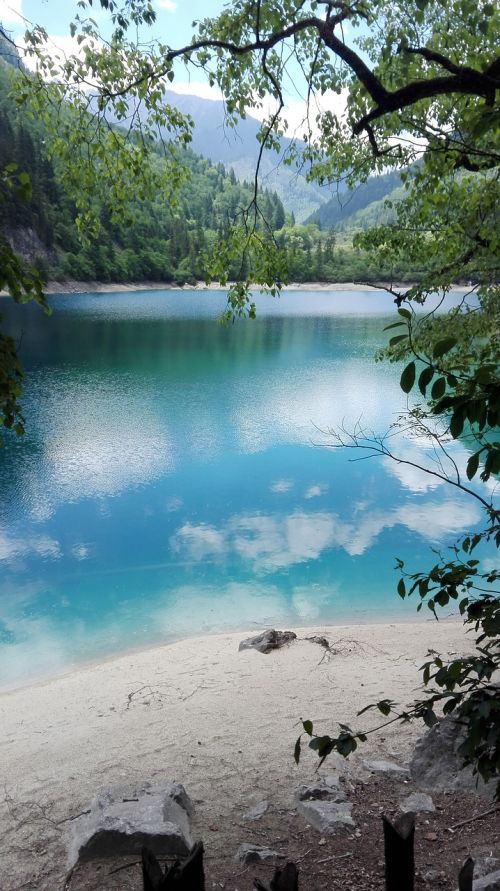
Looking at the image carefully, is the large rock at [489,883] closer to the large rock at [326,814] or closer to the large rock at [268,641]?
the large rock at [326,814]

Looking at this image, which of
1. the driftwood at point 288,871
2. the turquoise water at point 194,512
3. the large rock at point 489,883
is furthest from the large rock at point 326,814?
the turquoise water at point 194,512

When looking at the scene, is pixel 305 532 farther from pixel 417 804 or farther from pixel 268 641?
pixel 417 804

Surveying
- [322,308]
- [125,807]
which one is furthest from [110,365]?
[322,308]

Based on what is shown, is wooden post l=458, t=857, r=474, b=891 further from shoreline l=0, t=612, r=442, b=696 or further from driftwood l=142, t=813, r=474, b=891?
shoreline l=0, t=612, r=442, b=696

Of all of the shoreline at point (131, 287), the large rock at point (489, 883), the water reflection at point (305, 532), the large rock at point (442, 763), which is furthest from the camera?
the shoreline at point (131, 287)

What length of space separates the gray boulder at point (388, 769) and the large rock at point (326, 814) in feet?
1.47

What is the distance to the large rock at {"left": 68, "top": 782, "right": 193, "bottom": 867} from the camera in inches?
116

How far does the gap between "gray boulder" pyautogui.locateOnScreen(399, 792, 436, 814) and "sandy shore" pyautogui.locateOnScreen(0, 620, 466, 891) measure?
2.14 ft

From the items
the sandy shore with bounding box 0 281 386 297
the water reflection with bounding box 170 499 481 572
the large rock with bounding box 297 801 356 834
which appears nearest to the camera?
the large rock with bounding box 297 801 356 834

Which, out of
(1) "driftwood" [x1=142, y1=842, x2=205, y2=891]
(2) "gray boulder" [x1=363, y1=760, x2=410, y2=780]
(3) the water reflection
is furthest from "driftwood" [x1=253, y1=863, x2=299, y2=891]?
(3) the water reflection

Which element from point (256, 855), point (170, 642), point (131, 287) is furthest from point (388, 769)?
point (131, 287)

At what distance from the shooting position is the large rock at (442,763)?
134 inches

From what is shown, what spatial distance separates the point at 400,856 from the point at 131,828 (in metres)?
1.81

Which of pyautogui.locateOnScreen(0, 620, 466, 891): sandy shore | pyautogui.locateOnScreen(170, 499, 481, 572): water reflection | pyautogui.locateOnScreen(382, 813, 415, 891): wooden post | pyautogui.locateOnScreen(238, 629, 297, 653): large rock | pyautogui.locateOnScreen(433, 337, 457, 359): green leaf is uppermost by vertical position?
pyautogui.locateOnScreen(433, 337, 457, 359): green leaf
